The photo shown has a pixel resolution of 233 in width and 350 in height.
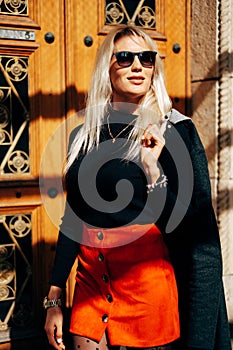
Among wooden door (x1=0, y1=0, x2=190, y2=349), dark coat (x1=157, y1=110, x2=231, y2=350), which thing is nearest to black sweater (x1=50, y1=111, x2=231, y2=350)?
dark coat (x1=157, y1=110, x2=231, y2=350)

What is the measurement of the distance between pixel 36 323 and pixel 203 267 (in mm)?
1593

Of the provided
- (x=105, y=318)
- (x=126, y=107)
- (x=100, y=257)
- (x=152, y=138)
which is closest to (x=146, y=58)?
(x=126, y=107)

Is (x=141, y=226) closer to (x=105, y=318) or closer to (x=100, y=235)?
(x=100, y=235)

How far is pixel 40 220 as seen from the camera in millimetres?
3324

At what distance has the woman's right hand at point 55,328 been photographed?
234cm

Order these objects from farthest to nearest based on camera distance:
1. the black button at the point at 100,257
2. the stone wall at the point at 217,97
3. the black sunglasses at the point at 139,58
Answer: the stone wall at the point at 217,97 → the black sunglasses at the point at 139,58 → the black button at the point at 100,257

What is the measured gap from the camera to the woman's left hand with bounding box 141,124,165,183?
2064 mm

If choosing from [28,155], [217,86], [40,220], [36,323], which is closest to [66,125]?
[28,155]

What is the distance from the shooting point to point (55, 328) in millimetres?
2354

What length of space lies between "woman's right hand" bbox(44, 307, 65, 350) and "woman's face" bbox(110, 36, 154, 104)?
90cm

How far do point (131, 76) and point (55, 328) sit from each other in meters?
1.06

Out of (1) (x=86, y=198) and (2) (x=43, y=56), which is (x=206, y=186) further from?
(2) (x=43, y=56)

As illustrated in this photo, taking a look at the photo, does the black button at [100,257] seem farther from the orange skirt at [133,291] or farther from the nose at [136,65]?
the nose at [136,65]

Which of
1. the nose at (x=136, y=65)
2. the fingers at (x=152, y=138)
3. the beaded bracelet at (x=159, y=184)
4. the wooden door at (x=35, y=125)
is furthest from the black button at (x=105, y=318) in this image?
the wooden door at (x=35, y=125)
